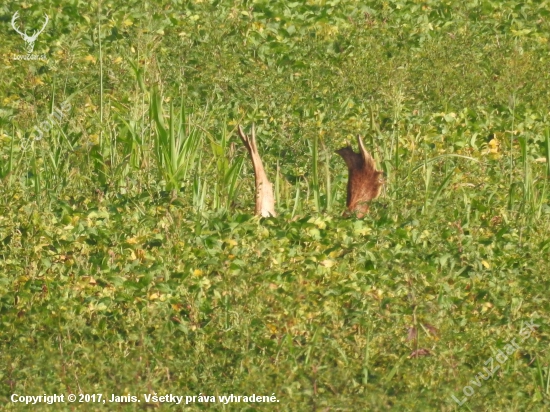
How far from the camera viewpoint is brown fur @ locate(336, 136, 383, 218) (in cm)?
604

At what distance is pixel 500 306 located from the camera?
5.21 meters

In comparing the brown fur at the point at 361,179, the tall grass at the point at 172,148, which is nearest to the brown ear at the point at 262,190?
the tall grass at the point at 172,148

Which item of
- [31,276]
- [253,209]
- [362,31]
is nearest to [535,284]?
[253,209]

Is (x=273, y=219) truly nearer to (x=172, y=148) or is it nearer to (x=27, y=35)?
(x=172, y=148)

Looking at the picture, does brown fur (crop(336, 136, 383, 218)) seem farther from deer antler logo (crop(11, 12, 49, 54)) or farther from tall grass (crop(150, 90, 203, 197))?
deer antler logo (crop(11, 12, 49, 54))

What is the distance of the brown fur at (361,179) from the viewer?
6.04 metres

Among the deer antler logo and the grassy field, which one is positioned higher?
the deer antler logo

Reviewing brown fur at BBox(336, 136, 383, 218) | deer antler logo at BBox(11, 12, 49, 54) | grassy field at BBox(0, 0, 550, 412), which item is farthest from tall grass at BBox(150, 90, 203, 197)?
deer antler logo at BBox(11, 12, 49, 54)

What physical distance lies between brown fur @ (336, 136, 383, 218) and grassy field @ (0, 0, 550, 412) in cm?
7

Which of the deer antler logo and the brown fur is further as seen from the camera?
the deer antler logo

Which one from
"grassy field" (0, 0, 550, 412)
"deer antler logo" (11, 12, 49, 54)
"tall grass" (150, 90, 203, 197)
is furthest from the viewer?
"deer antler logo" (11, 12, 49, 54)

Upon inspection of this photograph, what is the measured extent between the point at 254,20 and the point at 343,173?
2.56 m

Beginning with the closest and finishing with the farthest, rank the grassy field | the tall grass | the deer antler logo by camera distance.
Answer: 1. the grassy field
2. the tall grass
3. the deer antler logo

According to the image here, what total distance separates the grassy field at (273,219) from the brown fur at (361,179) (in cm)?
7
